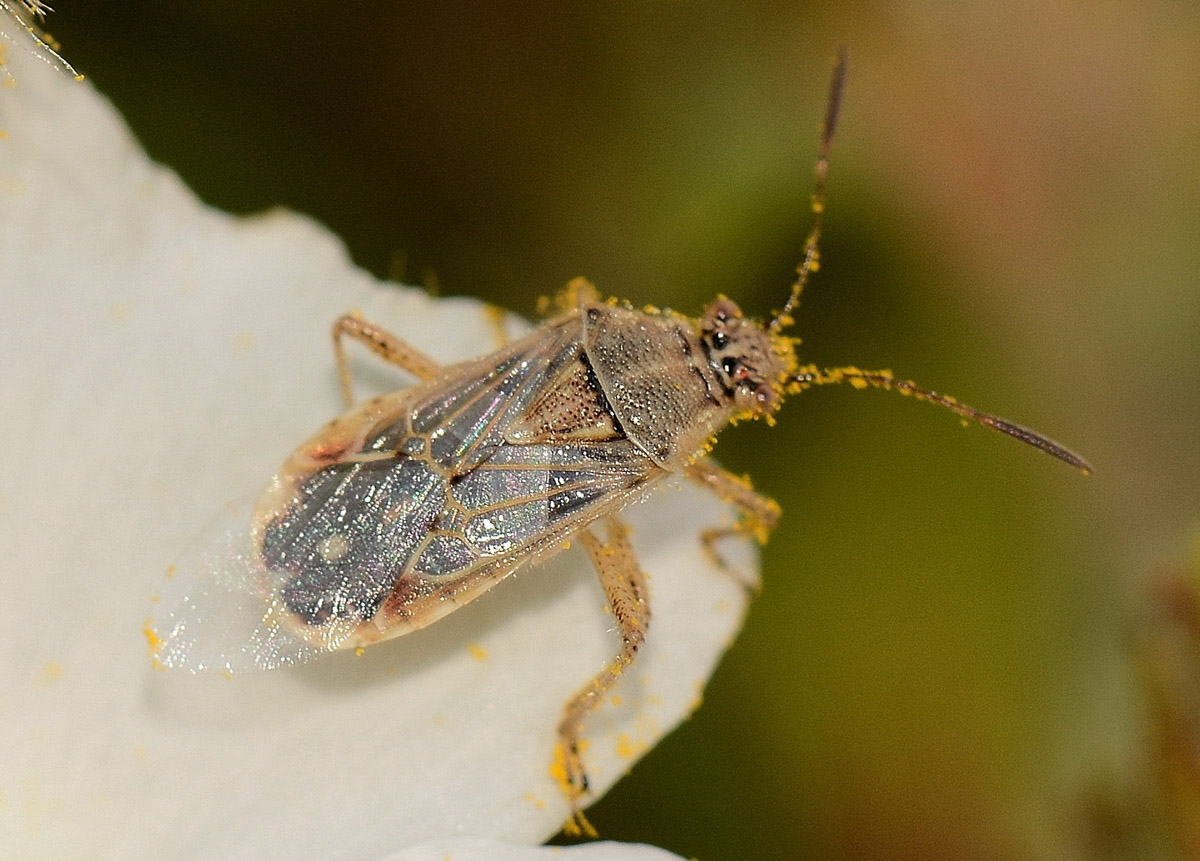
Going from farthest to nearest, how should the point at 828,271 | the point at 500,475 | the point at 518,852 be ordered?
1. the point at 828,271
2. the point at 500,475
3. the point at 518,852

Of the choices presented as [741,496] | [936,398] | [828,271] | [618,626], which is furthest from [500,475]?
[828,271]

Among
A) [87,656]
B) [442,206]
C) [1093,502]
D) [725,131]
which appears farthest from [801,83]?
[87,656]

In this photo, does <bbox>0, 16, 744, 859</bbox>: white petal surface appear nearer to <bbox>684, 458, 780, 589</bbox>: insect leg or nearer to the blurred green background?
<bbox>684, 458, 780, 589</bbox>: insect leg

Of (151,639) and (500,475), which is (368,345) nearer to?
(500,475)

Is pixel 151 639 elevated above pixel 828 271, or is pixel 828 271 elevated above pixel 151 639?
pixel 828 271

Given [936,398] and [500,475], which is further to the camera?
[936,398]

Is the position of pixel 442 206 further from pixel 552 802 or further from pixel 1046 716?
pixel 1046 716

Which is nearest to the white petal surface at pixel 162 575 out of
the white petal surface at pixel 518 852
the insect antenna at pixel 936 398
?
the white petal surface at pixel 518 852
